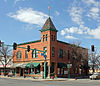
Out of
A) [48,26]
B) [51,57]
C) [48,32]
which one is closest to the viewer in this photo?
[51,57]

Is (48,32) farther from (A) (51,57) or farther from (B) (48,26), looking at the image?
(A) (51,57)

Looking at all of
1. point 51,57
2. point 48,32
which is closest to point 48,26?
point 48,32

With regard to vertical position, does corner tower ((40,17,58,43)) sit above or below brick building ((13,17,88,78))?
above

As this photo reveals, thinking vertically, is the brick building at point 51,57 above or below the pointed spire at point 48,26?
below

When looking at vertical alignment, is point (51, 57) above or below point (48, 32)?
below

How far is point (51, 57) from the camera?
4128 centimetres

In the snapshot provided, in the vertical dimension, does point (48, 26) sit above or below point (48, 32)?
above

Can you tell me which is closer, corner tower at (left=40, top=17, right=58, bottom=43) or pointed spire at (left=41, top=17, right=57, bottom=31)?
corner tower at (left=40, top=17, right=58, bottom=43)

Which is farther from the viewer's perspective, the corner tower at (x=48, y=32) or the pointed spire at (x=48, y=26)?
the pointed spire at (x=48, y=26)

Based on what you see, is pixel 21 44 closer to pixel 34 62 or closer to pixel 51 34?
pixel 34 62

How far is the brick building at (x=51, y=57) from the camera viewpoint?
41531 mm

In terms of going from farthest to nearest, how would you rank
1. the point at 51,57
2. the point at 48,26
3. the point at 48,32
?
the point at 48,26, the point at 48,32, the point at 51,57

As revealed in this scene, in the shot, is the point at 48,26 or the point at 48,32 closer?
the point at 48,32

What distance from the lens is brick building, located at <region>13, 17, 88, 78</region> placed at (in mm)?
41531
